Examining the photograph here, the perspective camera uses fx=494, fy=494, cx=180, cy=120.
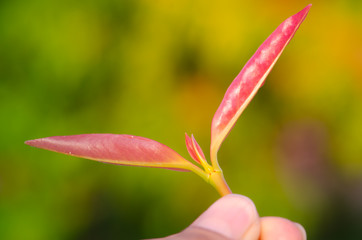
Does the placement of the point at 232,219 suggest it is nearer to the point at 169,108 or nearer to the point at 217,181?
the point at 217,181

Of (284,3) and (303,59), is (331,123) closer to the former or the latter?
(303,59)

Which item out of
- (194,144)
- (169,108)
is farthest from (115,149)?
(169,108)

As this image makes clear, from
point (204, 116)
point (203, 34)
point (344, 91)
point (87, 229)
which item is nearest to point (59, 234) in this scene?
point (87, 229)

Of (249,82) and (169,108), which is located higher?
(249,82)

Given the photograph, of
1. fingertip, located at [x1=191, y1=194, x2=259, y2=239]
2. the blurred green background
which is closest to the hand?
fingertip, located at [x1=191, y1=194, x2=259, y2=239]

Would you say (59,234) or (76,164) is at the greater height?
(76,164)

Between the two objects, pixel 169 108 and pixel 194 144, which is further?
pixel 169 108

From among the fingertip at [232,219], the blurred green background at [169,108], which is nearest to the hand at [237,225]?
the fingertip at [232,219]

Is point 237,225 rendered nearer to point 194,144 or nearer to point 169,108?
point 194,144
